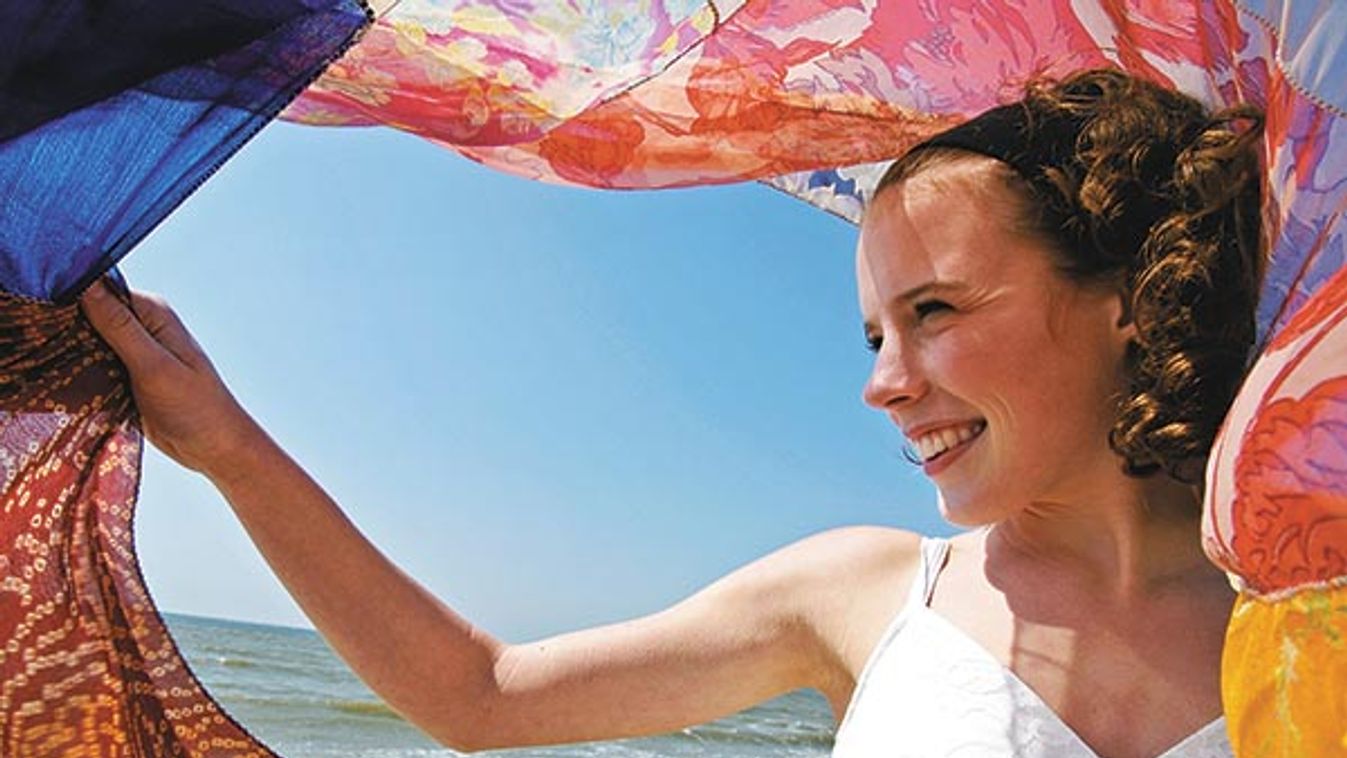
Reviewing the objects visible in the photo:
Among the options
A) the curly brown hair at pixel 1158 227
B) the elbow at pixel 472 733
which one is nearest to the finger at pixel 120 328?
the elbow at pixel 472 733

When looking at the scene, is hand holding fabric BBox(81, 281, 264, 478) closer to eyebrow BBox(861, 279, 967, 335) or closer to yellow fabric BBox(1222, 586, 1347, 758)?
eyebrow BBox(861, 279, 967, 335)

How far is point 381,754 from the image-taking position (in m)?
12.1

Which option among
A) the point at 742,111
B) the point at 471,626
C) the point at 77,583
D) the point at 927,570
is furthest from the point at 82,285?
the point at 927,570

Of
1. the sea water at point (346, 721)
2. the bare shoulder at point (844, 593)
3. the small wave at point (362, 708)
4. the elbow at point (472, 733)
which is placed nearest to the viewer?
the elbow at point (472, 733)

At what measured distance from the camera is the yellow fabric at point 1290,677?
43.4 inches

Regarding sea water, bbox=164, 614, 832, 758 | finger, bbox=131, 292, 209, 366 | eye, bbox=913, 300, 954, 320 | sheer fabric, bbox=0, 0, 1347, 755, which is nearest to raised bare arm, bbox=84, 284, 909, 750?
finger, bbox=131, 292, 209, 366

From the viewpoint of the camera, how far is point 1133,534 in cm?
183

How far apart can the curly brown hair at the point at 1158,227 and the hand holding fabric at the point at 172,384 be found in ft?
2.89

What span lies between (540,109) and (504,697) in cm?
76

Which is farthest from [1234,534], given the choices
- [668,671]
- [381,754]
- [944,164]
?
[381,754]

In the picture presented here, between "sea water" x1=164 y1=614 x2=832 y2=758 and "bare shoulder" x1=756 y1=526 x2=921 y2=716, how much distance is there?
7.47 meters

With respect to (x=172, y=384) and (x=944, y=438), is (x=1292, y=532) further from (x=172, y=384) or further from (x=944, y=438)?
(x=172, y=384)

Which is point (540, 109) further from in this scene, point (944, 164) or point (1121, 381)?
point (1121, 381)

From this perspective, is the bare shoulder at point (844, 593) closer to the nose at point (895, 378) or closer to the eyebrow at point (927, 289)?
the nose at point (895, 378)
